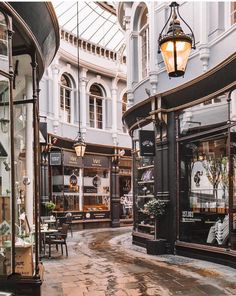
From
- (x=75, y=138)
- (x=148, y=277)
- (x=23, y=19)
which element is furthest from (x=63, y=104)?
(x=23, y=19)

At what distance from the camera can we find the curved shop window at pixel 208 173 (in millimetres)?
10258

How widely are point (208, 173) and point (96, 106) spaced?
12451mm

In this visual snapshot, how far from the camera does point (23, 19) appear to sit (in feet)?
19.6

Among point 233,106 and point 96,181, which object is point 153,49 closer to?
point 233,106

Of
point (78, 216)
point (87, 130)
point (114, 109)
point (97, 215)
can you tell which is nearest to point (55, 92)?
point (87, 130)

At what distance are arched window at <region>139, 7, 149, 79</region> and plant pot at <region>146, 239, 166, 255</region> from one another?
531 cm

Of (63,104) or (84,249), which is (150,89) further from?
(63,104)

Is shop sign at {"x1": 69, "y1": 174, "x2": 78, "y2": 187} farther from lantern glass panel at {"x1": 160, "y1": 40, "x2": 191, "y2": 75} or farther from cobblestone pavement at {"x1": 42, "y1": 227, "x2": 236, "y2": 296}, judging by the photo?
lantern glass panel at {"x1": 160, "y1": 40, "x2": 191, "y2": 75}

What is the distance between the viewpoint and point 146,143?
12633mm

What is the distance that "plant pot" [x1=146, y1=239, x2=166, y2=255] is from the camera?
39.0ft

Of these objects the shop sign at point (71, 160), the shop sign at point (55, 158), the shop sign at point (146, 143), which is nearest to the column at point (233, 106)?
the shop sign at point (146, 143)

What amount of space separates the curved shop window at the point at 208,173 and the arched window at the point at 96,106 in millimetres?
11044

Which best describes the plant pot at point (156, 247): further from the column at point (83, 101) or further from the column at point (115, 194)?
the column at point (115, 194)

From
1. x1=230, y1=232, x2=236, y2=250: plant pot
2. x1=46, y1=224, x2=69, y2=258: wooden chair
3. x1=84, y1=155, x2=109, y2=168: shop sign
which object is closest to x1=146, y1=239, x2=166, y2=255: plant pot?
x1=46, y1=224, x2=69, y2=258: wooden chair
